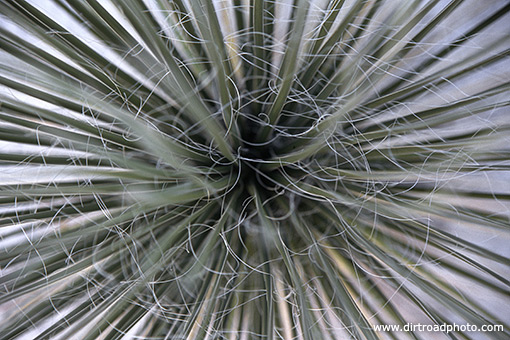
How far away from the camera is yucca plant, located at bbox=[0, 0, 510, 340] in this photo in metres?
0.48

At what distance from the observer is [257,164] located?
53cm

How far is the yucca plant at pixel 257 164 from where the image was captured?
478 millimetres

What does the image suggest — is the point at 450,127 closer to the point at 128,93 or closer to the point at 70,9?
the point at 128,93

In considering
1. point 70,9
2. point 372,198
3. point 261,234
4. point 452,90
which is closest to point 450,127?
point 452,90

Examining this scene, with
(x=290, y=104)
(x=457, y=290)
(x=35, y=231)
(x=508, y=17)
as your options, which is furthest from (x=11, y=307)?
(x=508, y=17)

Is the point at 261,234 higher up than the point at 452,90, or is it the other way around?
the point at 452,90

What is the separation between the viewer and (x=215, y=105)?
0.54m

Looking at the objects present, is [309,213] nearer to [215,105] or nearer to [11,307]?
[215,105]

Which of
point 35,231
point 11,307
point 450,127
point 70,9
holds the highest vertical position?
point 70,9

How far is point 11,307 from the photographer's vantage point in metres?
0.61

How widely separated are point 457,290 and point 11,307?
678 millimetres

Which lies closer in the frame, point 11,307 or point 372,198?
point 372,198

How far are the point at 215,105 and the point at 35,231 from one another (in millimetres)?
309

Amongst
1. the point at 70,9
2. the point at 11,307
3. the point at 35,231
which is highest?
the point at 70,9
